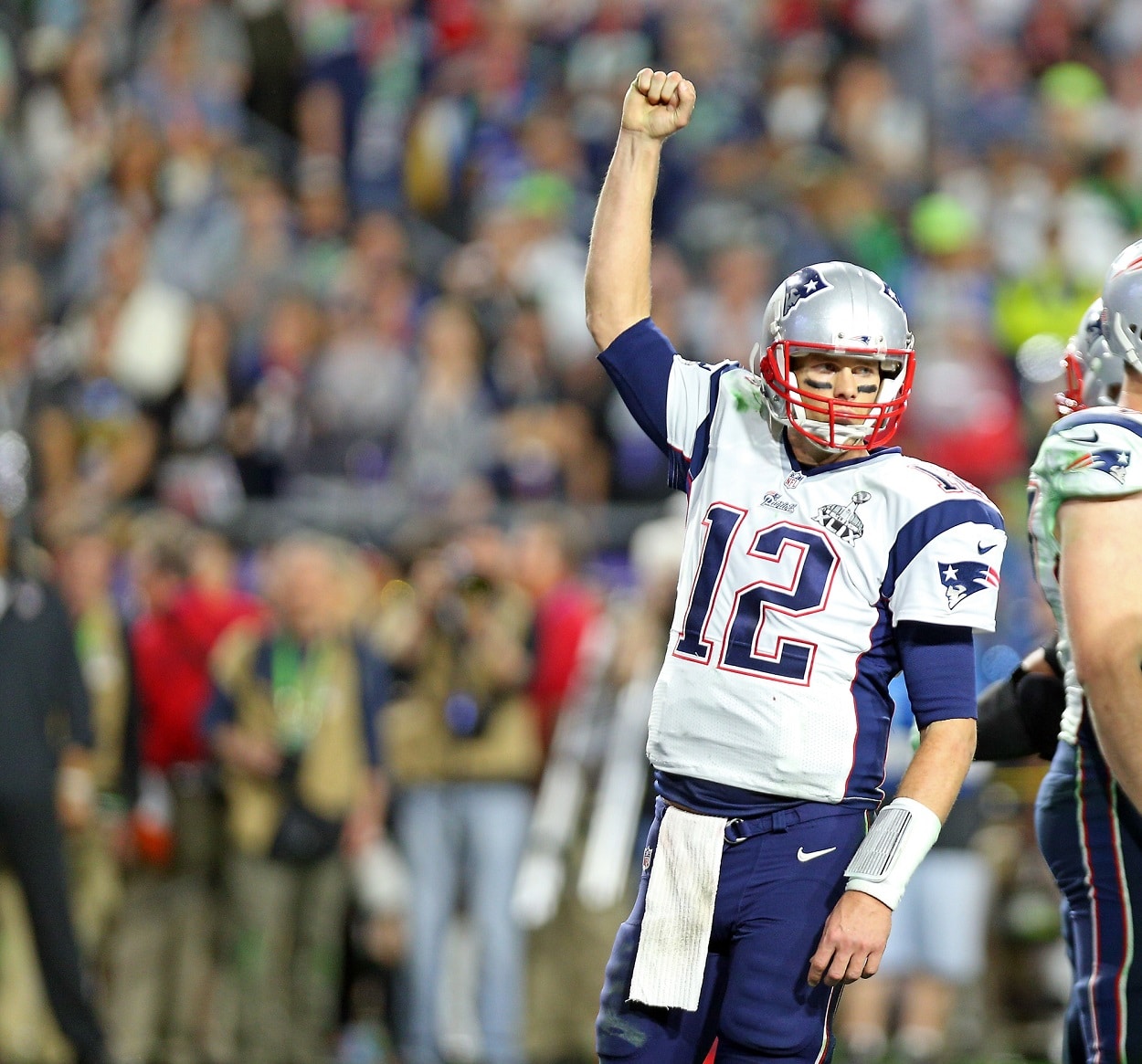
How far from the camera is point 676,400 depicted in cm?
371

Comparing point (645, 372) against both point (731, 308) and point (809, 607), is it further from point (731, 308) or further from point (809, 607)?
point (731, 308)

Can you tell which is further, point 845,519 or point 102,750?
point 102,750

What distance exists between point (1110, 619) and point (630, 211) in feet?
4.26

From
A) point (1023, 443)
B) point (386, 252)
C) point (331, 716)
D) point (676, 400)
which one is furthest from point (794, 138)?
point (676, 400)

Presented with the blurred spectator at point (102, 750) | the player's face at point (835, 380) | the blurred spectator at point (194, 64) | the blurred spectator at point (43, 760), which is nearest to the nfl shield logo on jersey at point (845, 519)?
the player's face at point (835, 380)

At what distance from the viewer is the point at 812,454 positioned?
3.60 metres

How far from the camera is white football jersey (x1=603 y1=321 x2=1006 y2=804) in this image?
135 inches

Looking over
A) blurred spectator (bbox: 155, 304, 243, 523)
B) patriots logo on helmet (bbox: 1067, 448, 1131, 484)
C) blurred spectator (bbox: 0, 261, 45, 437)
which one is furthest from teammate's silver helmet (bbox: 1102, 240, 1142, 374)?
blurred spectator (bbox: 0, 261, 45, 437)

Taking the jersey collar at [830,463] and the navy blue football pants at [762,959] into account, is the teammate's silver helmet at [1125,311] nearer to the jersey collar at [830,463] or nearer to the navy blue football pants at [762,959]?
the jersey collar at [830,463]

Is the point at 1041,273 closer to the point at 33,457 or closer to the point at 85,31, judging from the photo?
the point at 33,457

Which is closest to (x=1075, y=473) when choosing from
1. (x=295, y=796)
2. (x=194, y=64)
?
(x=295, y=796)

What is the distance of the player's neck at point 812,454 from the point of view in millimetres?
3576

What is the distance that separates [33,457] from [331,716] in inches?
104

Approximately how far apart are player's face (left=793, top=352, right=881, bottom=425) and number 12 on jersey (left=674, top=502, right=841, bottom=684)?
231 mm
